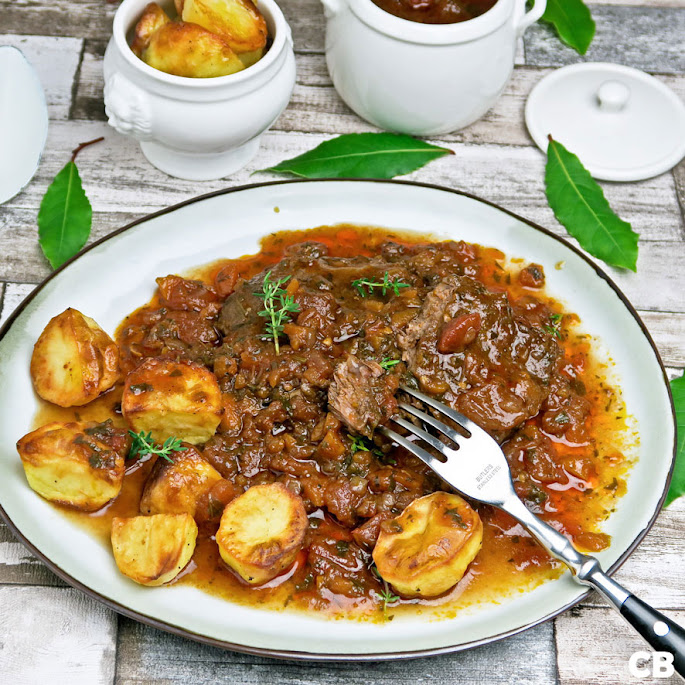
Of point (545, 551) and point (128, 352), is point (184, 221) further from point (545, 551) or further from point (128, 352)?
point (545, 551)

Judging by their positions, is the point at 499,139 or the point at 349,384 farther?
the point at 499,139

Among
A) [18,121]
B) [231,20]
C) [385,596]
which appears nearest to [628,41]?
[231,20]

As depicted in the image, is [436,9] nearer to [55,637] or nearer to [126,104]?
[126,104]

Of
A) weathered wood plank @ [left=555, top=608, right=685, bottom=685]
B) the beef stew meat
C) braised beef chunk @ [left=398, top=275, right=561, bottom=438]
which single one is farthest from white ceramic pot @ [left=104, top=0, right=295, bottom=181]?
weathered wood plank @ [left=555, top=608, right=685, bottom=685]

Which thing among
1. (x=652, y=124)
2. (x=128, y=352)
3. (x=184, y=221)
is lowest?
(x=128, y=352)

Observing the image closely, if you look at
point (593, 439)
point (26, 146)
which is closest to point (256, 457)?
point (593, 439)
